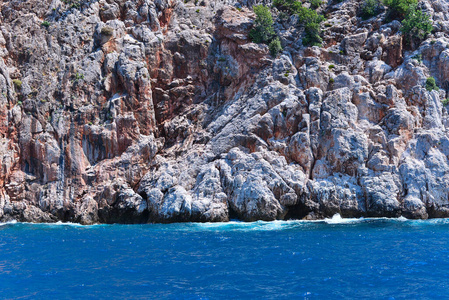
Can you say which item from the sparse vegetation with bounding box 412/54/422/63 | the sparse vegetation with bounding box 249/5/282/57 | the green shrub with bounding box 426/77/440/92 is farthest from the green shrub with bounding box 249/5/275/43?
the green shrub with bounding box 426/77/440/92

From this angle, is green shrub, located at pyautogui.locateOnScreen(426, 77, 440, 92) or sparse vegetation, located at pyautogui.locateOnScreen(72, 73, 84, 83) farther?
A: sparse vegetation, located at pyautogui.locateOnScreen(72, 73, 84, 83)

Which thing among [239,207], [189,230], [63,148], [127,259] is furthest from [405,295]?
[63,148]

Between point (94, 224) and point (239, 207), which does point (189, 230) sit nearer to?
point (239, 207)

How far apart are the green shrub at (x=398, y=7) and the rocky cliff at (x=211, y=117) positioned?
165 cm

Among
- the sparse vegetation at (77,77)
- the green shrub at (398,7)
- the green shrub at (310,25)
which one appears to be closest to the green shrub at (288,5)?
the green shrub at (310,25)

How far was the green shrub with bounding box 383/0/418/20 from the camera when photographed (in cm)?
4841

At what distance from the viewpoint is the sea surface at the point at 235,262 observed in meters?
16.3

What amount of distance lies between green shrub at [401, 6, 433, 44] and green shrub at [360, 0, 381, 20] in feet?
17.3

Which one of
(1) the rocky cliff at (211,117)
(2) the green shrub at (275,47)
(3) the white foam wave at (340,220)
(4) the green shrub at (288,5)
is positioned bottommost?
(3) the white foam wave at (340,220)

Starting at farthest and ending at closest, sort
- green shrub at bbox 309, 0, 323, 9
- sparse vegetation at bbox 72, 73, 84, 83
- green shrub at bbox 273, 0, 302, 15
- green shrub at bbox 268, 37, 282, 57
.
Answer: green shrub at bbox 309, 0, 323, 9
green shrub at bbox 273, 0, 302, 15
green shrub at bbox 268, 37, 282, 57
sparse vegetation at bbox 72, 73, 84, 83

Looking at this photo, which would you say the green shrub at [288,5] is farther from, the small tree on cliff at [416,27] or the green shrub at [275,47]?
the small tree on cliff at [416,27]

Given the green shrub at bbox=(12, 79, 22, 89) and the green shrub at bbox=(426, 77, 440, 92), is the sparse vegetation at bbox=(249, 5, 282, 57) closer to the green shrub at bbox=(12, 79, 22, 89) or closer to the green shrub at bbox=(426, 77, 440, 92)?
the green shrub at bbox=(426, 77, 440, 92)

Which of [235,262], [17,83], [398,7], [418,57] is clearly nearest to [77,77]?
[17,83]

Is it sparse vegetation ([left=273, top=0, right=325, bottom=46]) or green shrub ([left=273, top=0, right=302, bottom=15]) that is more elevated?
green shrub ([left=273, top=0, right=302, bottom=15])
